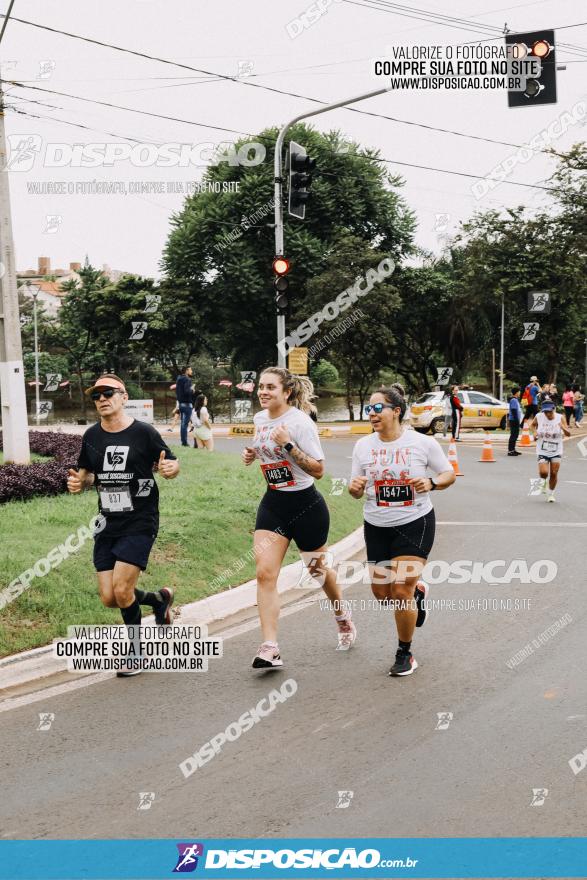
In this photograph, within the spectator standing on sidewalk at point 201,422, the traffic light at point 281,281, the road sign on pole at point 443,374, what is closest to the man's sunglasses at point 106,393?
the traffic light at point 281,281

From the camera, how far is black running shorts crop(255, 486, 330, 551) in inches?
241

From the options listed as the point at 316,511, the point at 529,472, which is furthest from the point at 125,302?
the point at 316,511

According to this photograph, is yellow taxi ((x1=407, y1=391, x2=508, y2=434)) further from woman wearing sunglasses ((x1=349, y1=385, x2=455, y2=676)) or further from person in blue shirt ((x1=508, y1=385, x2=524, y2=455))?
woman wearing sunglasses ((x1=349, y1=385, x2=455, y2=676))

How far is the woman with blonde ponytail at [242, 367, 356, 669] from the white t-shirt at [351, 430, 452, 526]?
1.20 feet

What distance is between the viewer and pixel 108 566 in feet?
19.2

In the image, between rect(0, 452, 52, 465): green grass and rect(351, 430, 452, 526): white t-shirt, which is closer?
rect(351, 430, 452, 526): white t-shirt

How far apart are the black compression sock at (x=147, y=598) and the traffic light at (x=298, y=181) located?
8.16 metres

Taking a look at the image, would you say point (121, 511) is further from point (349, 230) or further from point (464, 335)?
point (464, 335)

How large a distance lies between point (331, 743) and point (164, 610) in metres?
2.15

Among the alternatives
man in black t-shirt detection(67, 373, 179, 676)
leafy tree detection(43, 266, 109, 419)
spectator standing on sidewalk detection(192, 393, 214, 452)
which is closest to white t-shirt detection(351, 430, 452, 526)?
man in black t-shirt detection(67, 373, 179, 676)

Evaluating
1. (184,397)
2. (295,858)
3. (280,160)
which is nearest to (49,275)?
(184,397)

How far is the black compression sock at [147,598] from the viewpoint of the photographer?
6.26 meters

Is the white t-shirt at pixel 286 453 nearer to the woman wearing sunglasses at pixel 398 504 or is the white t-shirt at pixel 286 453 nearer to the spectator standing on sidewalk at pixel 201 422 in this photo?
the woman wearing sunglasses at pixel 398 504

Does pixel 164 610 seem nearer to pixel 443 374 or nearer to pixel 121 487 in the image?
pixel 121 487
